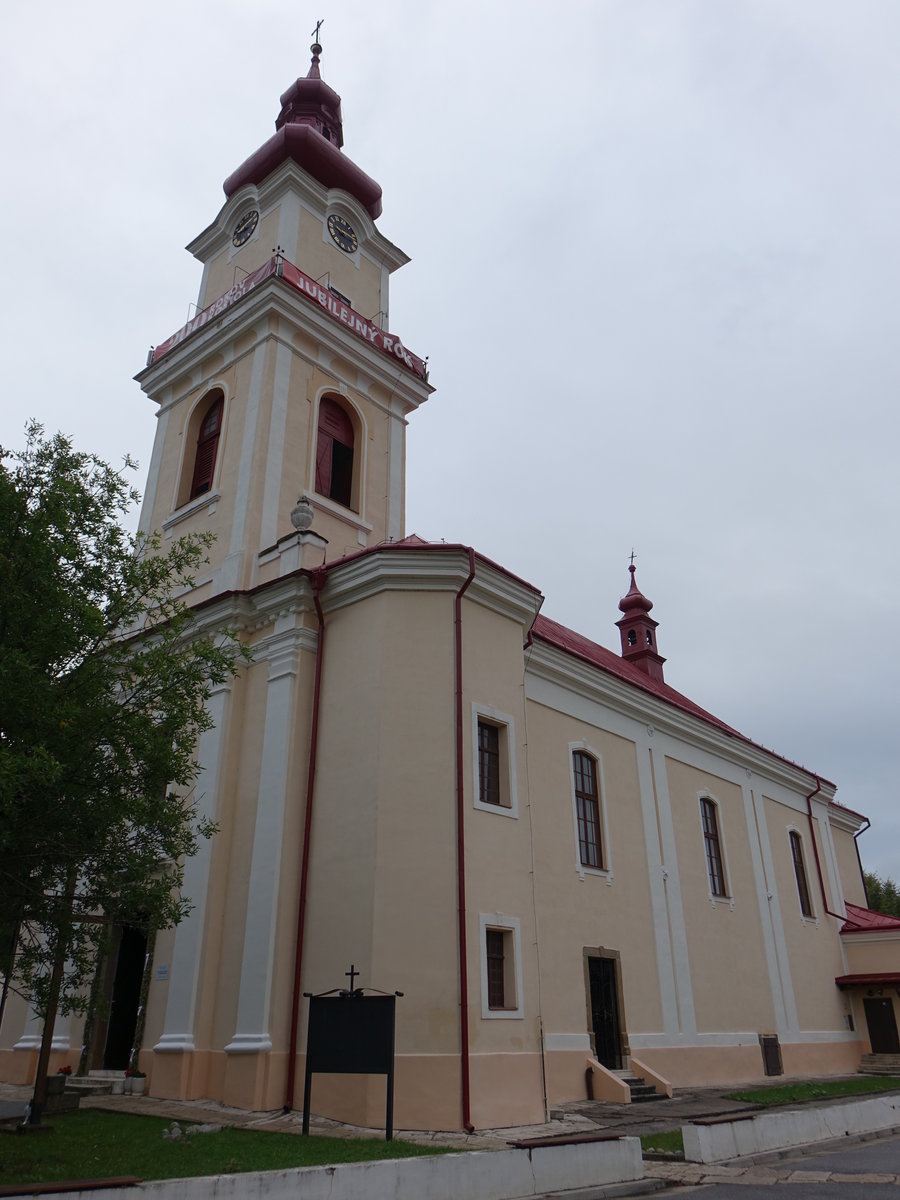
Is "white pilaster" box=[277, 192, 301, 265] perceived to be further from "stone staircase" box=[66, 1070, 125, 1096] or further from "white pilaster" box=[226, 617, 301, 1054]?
"stone staircase" box=[66, 1070, 125, 1096]

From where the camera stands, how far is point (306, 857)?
13.8m

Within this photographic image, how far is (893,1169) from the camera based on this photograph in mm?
9289

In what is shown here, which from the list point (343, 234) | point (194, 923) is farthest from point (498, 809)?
point (343, 234)

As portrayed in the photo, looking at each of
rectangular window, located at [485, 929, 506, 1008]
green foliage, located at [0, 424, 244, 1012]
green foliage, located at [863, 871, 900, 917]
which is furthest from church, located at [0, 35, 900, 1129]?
green foliage, located at [863, 871, 900, 917]

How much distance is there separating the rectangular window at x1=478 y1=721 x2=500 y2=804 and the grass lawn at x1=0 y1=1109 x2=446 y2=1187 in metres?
5.24

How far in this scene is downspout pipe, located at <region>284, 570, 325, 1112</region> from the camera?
12680 millimetres

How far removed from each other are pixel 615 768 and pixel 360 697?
7.65 meters

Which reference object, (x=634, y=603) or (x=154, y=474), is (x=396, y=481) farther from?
(x=634, y=603)

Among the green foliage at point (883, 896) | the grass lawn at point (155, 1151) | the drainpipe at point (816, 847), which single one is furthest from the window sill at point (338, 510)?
the green foliage at point (883, 896)

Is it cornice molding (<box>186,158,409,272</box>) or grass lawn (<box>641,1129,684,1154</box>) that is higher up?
cornice molding (<box>186,158,409,272</box>)

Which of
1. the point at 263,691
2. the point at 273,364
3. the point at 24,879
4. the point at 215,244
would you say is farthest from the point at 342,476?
the point at 24,879

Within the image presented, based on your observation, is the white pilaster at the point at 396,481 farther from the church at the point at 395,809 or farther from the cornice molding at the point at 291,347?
the cornice molding at the point at 291,347

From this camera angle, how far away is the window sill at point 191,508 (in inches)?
750

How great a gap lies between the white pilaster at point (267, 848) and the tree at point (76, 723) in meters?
3.00
